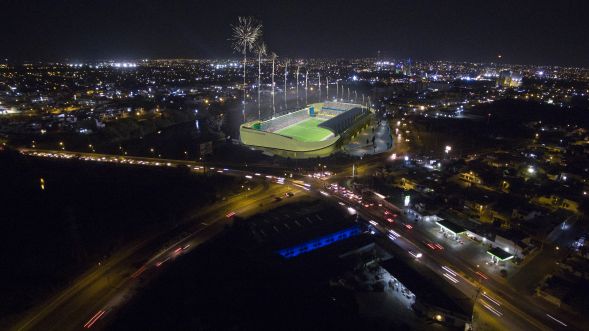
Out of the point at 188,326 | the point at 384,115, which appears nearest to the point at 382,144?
the point at 384,115

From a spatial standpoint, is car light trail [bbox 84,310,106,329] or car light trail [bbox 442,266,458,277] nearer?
car light trail [bbox 84,310,106,329]

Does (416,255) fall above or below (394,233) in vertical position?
below

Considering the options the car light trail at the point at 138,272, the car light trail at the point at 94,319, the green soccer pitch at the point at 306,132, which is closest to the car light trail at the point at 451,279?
the car light trail at the point at 138,272

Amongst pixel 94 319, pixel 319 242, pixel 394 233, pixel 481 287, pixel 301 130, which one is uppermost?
pixel 301 130

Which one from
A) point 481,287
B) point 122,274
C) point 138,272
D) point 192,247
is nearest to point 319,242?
point 192,247

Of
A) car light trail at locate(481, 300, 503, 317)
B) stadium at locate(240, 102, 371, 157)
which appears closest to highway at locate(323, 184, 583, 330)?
car light trail at locate(481, 300, 503, 317)

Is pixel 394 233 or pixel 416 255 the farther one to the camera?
pixel 394 233

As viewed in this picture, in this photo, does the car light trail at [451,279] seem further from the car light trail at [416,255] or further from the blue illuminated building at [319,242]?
the blue illuminated building at [319,242]

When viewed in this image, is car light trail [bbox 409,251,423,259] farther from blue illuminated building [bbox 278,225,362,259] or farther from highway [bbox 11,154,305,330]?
highway [bbox 11,154,305,330]

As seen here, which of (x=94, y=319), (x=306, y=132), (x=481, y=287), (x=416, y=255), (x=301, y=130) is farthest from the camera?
(x=301, y=130)

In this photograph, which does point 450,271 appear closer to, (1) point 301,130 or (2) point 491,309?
(2) point 491,309
